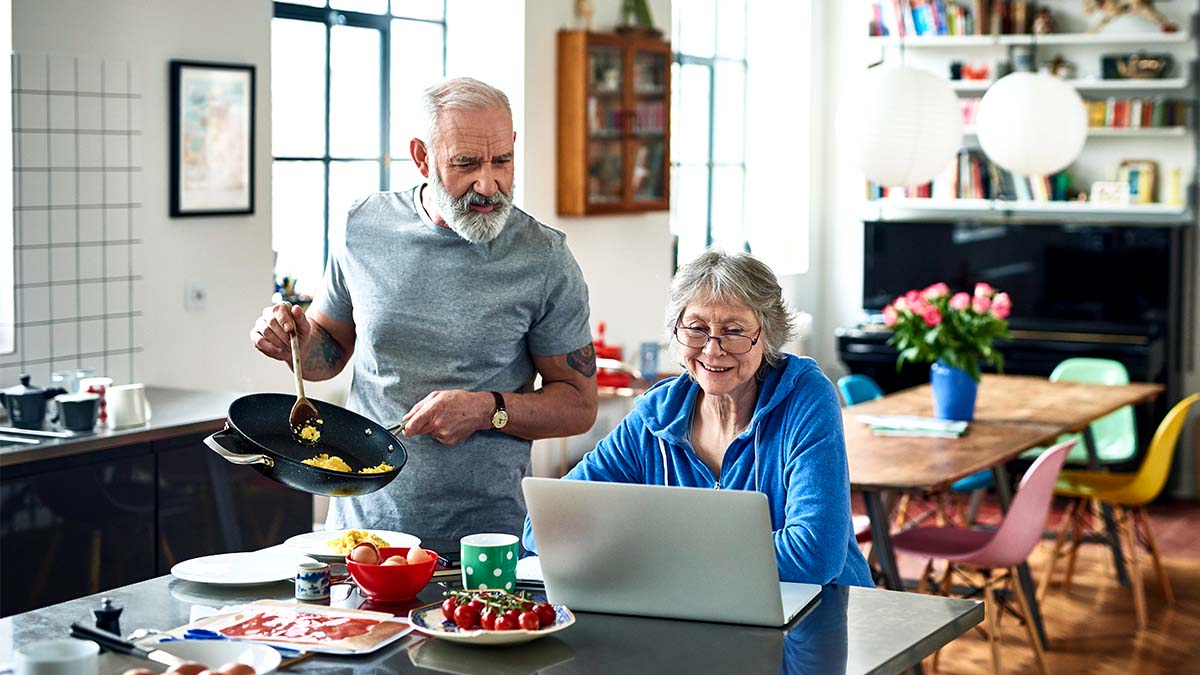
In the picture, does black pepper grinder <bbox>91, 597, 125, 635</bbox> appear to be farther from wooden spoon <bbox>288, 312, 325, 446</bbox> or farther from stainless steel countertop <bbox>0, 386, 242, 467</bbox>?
stainless steel countertop <bbox>0, 386, 242, 467</bbox>

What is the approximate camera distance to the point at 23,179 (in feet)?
13.7

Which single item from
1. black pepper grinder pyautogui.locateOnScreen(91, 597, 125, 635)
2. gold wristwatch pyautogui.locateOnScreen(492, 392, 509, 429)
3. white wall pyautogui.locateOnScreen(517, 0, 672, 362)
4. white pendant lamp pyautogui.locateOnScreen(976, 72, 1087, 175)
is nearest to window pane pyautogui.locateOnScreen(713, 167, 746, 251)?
white wall pyautogui.locateOnScreen(517, 0, 672, 362)

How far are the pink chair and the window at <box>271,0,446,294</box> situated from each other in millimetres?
2336

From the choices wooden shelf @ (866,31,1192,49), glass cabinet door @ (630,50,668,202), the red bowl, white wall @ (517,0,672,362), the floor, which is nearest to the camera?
the red bowl

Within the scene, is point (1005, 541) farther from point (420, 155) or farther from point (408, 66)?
point (408, 66)

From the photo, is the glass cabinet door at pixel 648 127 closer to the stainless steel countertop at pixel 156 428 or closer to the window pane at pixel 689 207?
the window pane at pixel 689 207

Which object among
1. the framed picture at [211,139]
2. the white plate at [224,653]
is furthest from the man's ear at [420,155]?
the framed picture at [211,139]

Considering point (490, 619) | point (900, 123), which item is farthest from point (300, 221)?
point (490, 619)

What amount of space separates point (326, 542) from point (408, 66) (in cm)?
398

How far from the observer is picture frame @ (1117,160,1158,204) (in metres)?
7.51

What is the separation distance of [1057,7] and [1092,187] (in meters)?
0.94

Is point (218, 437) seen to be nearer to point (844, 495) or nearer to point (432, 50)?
point (844, 495)

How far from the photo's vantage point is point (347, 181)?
593cm

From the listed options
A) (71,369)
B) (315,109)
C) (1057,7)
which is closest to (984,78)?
(1057,7)
